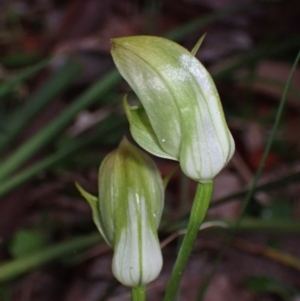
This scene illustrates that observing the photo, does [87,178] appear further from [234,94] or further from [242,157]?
[234,94]

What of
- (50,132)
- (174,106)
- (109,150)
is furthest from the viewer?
(109,150)

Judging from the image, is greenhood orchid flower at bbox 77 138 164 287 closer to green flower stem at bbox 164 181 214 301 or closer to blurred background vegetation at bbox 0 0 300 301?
green flower stem at bbox 164 181 214 301

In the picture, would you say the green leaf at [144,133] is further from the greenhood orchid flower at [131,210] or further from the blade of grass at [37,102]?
the blade of grass at [37,102]

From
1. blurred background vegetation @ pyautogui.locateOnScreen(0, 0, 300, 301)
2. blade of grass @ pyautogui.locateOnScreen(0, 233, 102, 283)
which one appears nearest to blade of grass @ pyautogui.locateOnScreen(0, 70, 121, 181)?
blurred background vegetation @ pyautogui.locateOnScreen(0, 0, 300, 301)

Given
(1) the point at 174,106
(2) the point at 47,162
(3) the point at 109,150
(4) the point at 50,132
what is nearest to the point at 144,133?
(1) the point at 174,106

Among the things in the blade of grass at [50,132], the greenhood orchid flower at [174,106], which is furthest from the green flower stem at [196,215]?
the blade of grass at [50,132]

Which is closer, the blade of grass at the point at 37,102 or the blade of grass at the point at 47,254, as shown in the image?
the blade of grass at the point at 47,254

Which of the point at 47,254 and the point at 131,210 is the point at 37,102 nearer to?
the point at 47,254
